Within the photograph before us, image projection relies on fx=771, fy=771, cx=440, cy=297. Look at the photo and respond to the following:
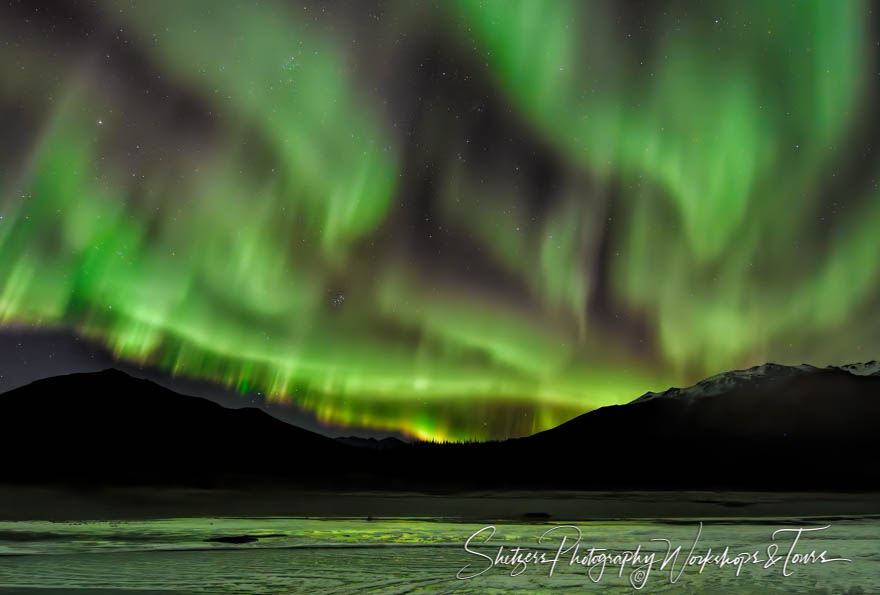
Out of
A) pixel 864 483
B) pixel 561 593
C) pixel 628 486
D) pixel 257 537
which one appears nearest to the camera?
pixel 561 593

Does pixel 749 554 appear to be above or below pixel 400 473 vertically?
below

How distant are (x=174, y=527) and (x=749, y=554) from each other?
33.3m

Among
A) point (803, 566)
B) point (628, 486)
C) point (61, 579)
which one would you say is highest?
point (628, 486)

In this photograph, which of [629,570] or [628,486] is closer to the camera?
[629,570]

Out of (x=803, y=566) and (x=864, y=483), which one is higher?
(x=864, y=483)

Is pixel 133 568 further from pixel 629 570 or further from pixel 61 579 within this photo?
pixel 629 570

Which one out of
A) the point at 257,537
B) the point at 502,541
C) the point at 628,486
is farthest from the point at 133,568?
the point at 628,486

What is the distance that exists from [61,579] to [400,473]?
179 m

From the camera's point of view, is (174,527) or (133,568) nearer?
(133,568)

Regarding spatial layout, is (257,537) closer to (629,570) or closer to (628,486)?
(629,570)

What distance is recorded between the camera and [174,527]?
46.9 meters

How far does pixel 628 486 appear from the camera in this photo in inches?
6934

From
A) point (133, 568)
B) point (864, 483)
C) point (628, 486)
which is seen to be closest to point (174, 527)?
point (133, 568)

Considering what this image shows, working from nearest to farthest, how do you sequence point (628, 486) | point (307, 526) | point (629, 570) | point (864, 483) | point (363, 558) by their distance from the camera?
point (629, 570), point (363, 558), point (307, 526), point (628, 486), point (864, 483)
